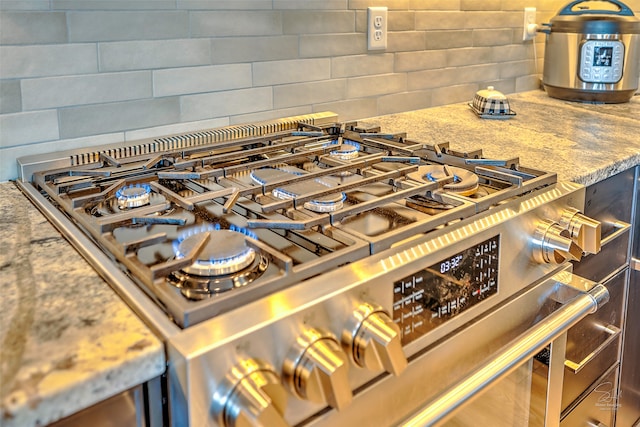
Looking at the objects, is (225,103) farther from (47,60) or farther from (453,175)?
→ (453,175)

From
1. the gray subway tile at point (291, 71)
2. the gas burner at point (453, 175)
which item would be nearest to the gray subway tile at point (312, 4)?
the gray subway tile at point (291, 71)

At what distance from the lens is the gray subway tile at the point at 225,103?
130 centimetres

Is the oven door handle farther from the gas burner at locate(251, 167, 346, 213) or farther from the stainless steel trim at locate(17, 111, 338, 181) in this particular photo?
the stainless steel trim at locate(17, 111, 338, 181)

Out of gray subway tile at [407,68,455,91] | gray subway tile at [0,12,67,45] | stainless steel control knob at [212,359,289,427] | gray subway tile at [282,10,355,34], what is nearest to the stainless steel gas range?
stainless steel control knob at [212,359,289,427]

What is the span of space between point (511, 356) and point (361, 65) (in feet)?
3.13

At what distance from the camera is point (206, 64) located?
1.30 m

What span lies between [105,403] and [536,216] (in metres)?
0.71

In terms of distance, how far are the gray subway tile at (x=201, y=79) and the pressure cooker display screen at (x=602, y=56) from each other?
1108mm

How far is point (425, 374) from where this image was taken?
32.6 inches

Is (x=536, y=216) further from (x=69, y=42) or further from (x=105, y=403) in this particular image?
(x=69, y=42)

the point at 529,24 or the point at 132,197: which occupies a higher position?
the point at 529,24

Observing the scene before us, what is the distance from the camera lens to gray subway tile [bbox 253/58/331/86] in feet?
4.58

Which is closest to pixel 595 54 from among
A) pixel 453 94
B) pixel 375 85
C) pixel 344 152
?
pixel 453 94

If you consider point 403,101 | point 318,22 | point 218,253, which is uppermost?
point 318,22
